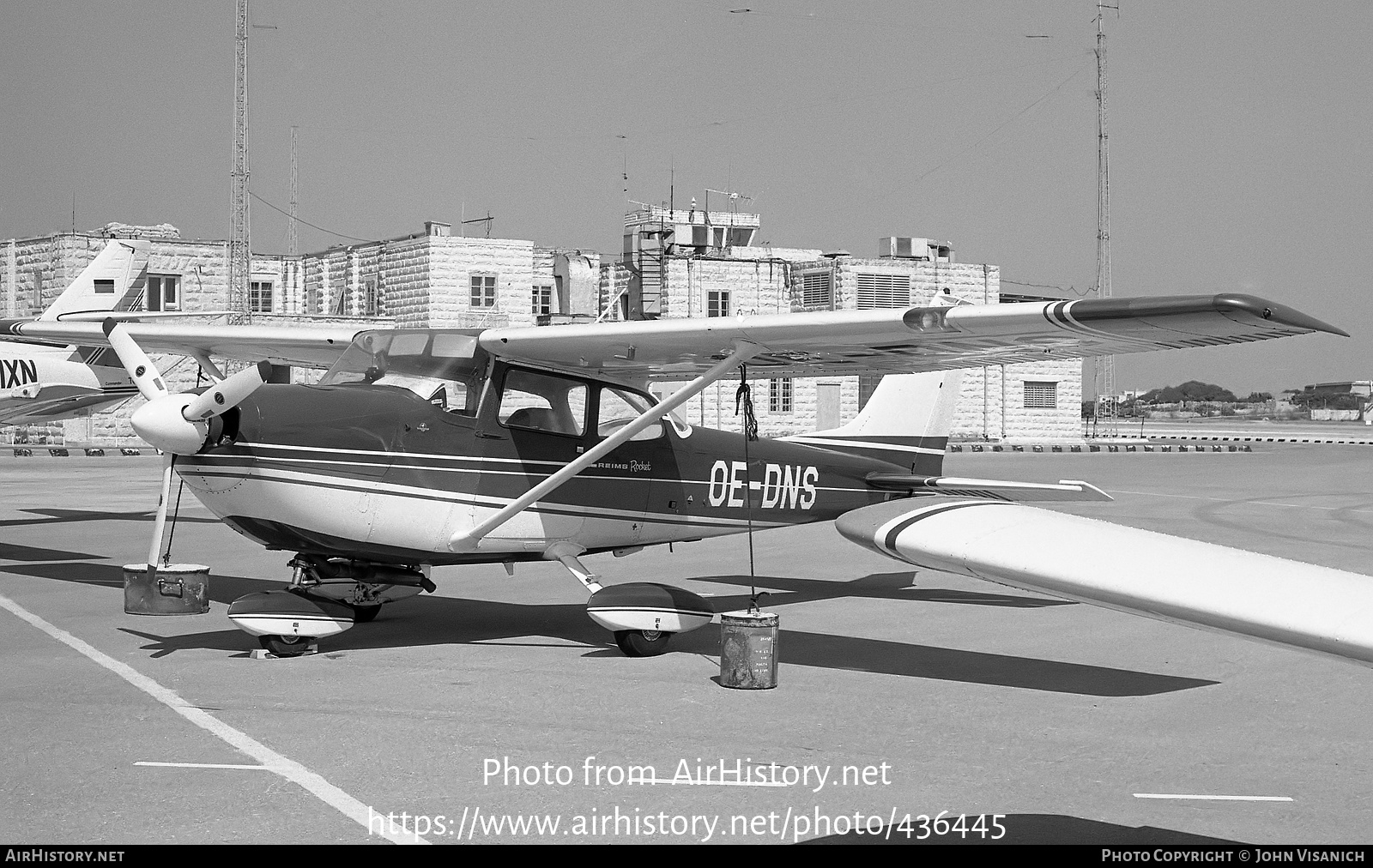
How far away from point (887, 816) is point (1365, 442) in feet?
190

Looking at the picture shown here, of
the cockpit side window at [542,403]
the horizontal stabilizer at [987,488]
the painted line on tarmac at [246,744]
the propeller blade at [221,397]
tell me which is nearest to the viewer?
the painted line on tarmac at [246,744]

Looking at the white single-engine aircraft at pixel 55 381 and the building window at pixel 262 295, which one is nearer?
the white single-engine aircraft at pixel 55 381

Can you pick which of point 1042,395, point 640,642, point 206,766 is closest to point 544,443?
point 640,642

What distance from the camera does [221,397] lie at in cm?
823

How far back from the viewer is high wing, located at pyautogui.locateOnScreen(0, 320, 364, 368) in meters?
11.9

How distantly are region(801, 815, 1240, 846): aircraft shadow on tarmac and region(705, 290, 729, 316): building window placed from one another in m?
40.5

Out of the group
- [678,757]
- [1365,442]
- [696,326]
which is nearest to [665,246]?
[1365,442]

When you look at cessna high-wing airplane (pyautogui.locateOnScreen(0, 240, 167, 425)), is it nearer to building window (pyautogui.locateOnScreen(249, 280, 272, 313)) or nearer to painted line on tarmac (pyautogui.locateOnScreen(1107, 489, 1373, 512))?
painted line on tarmac (pyautogui.locateOnScreen(1107, 489, 1373, 512))

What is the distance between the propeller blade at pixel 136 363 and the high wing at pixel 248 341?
1271 mm

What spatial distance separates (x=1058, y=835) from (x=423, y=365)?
231 inches

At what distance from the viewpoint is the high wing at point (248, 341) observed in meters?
11.9

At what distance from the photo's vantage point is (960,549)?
464cm

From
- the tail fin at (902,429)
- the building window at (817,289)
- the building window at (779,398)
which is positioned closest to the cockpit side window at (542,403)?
the tail fin at (902,429)

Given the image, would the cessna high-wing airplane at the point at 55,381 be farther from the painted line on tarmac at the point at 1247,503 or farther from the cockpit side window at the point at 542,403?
the painted line on tarmac at the point at 1247,503
